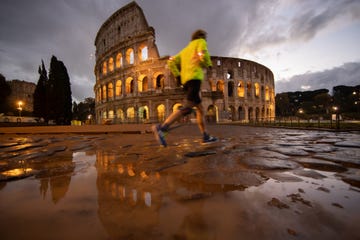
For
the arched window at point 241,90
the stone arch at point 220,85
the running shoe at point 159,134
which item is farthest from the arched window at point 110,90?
the running shoe at point 159,134

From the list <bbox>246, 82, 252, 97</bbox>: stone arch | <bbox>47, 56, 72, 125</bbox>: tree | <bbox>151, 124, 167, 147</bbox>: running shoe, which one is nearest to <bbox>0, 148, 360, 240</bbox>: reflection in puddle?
<bbox>151, 124, 167, 147</bbox>: running shoe

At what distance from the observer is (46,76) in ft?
95.3

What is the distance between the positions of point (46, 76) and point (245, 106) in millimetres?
35884

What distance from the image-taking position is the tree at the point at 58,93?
25625mm

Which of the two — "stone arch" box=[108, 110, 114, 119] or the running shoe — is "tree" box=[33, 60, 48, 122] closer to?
"stone arch" box=[108, 110, 114, 119]

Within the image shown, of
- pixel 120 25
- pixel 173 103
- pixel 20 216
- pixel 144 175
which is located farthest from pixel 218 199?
pixel 120 25

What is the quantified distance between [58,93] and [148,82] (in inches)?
583

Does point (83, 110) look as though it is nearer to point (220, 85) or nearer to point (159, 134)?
point (220, 85)

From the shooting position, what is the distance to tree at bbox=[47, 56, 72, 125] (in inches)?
1009

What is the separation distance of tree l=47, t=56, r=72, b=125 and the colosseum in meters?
5.29

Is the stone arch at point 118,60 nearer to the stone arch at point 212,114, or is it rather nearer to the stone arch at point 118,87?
the stone arch at point 118,87

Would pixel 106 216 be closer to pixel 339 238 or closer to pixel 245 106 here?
pixel 339 238

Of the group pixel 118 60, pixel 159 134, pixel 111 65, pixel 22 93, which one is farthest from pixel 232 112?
pixel 22 93

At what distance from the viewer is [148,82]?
23.7 m
